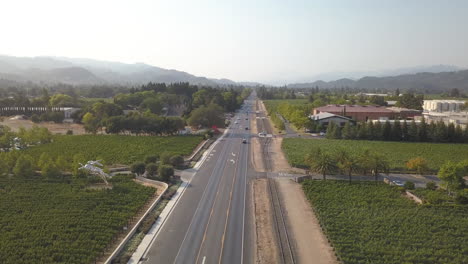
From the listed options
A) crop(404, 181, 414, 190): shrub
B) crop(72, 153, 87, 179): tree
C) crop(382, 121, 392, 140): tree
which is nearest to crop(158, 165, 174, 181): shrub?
A: crop(72, 153, 87, 179): tree

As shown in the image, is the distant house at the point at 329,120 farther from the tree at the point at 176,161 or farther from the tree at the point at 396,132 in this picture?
the tree at the point at 176,161

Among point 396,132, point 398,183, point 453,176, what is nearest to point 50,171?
point 398,183

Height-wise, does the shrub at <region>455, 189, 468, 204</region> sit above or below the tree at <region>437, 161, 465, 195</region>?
below

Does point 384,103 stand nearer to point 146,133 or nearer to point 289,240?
point 146,133

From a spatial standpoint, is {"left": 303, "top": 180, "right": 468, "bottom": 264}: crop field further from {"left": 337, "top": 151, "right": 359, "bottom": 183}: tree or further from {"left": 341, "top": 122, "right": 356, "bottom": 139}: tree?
{"left": 341, "top": 122, "right": 356, "bottom": 139}: tree

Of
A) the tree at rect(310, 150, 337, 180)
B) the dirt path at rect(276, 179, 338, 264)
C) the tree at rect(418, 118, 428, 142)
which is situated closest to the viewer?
the dirt path at rect(276, 179, 338, 264)

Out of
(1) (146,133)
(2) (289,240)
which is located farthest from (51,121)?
(2) (289,240)
